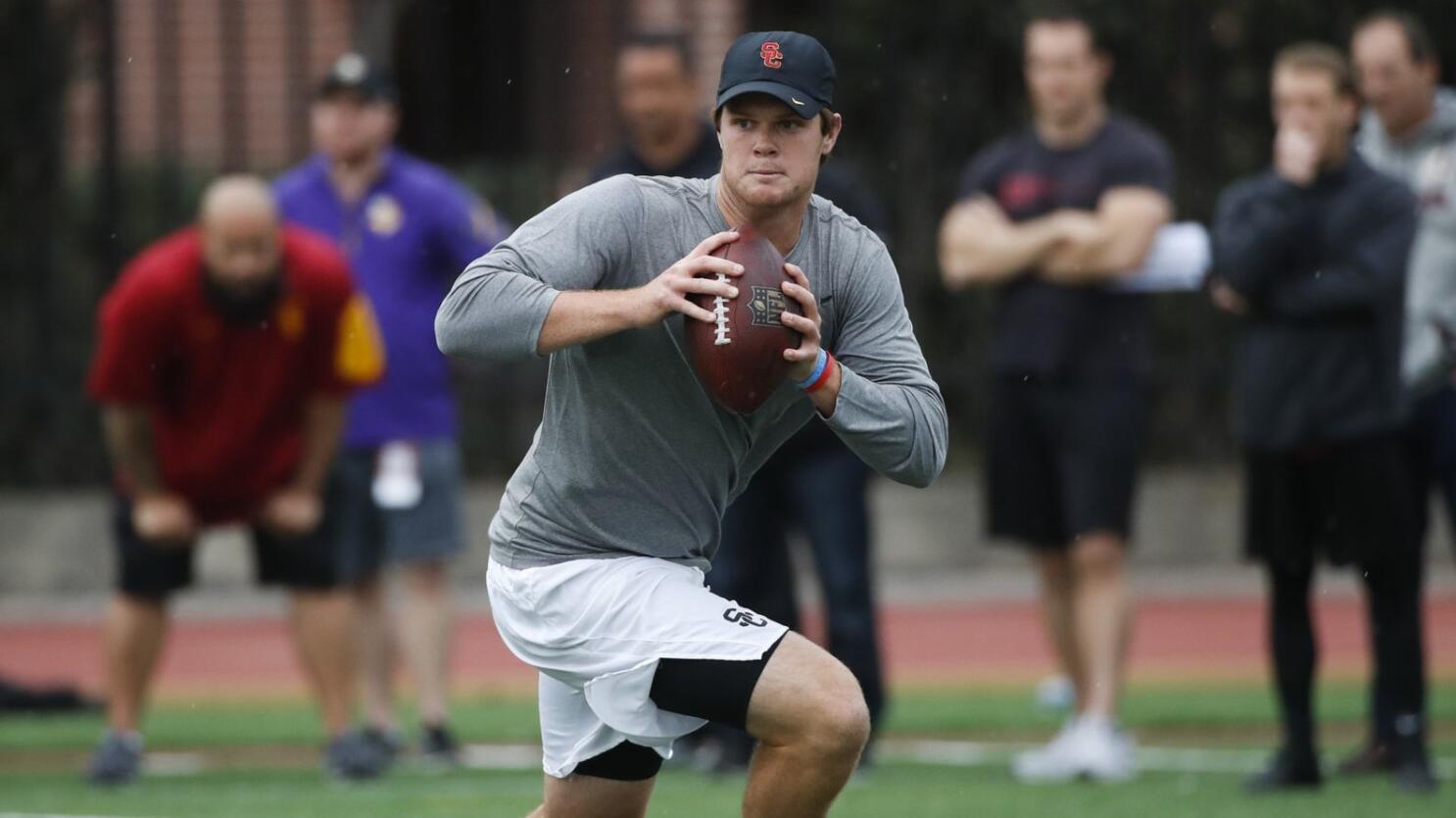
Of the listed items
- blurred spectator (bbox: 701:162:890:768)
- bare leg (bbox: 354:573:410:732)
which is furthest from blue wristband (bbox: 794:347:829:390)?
bare leg (bbox: 354:573:410:732)

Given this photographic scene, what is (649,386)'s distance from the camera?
5094 millimetres

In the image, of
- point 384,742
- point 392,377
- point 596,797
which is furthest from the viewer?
point 392,377

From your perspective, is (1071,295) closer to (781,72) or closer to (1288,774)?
(1288,774)

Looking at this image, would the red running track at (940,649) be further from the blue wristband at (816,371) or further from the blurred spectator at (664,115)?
the blue wristband at (816,371)

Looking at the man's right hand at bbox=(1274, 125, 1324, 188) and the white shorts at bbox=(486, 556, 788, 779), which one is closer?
the white shorts at bbox=(486, 556, 788, 779)

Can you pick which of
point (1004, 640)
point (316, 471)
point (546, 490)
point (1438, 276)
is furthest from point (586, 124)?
point (546, 490)

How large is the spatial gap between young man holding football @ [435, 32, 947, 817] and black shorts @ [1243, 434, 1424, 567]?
3047 mm

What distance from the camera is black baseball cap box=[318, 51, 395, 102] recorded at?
957 centimetres

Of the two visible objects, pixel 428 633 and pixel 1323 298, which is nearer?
pixel 1323 298

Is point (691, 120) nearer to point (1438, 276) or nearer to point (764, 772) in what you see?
point (1438, 276)

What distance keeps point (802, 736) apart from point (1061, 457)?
3.81 meters

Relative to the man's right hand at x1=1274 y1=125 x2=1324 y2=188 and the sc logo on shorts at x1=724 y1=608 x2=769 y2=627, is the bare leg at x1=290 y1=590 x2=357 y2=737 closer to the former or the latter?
the man's right hand at x1=1274 y1=125 x2=1324 y2=188

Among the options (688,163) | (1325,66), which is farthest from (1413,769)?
(688,163)

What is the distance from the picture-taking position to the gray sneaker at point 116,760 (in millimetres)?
8516
